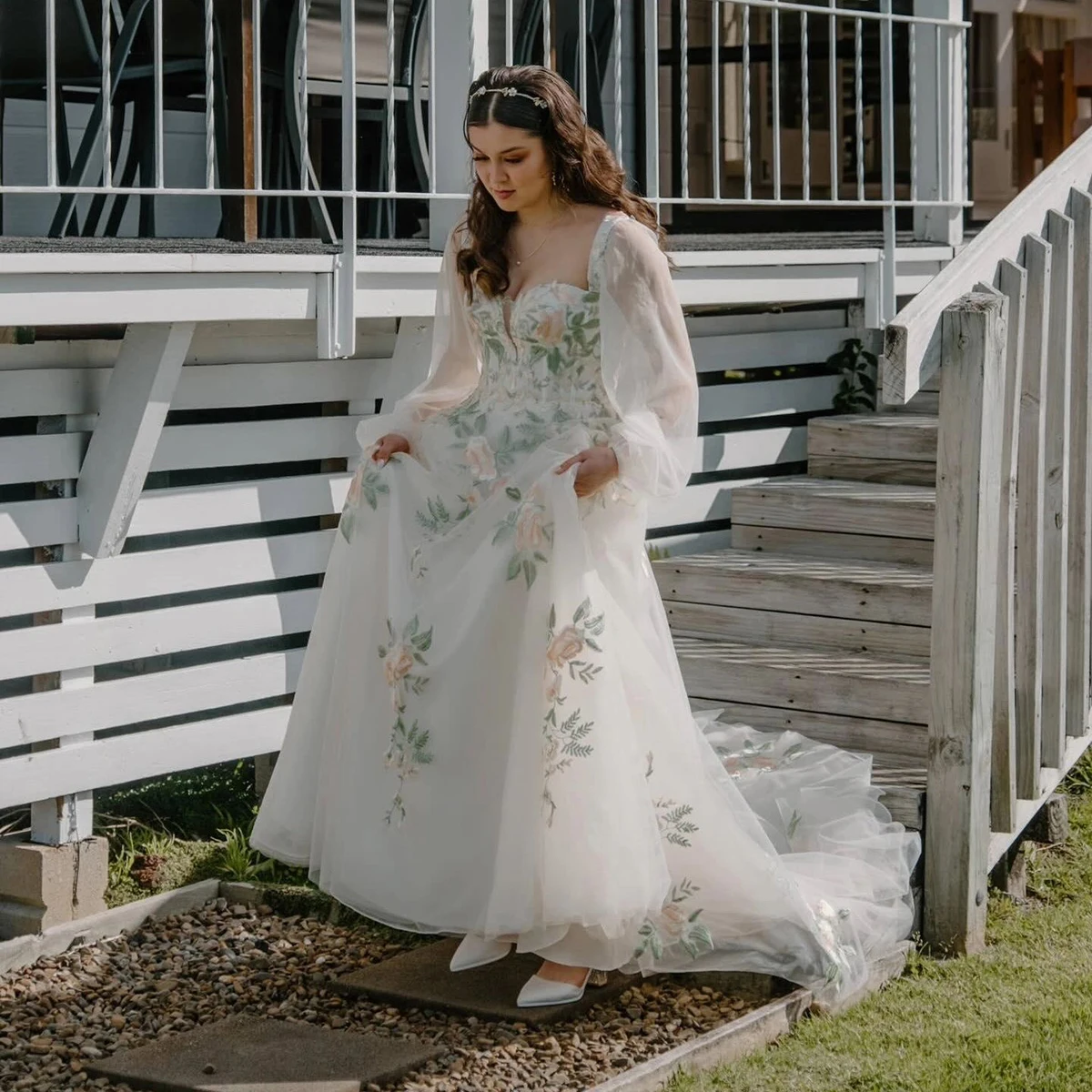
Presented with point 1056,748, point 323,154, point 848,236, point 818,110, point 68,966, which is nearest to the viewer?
point 68,966

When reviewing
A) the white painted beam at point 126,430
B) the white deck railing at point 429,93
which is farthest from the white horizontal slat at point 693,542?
the white painted beam at point 126,430

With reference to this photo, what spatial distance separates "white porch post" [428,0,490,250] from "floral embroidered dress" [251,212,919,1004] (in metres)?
1.03

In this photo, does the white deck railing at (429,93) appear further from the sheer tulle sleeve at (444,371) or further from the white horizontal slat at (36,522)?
the white horizontal slat at (36,522)

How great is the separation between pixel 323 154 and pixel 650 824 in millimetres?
4361

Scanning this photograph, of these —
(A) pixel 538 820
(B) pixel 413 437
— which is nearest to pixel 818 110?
(B) pixel 413 437

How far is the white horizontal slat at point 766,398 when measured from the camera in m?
6.07

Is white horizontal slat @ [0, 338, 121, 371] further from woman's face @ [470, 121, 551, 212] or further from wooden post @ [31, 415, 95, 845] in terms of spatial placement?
woman's face @ [470, 121, 551, 212]

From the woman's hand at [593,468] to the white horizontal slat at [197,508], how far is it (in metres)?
1.46

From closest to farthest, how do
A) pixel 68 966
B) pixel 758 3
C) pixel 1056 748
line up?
1. pixel 68 966
2. pixel 1056 748
3. pixel 758 3

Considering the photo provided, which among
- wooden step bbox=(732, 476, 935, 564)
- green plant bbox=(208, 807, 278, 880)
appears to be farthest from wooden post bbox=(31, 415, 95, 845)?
wooden step bbox=(732, 476, 935, 564)

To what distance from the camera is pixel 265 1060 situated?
135 inches

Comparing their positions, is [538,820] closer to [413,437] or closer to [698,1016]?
[698,1016]

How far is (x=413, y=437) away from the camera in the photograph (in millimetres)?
3809

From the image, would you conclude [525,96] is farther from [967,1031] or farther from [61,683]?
[967,1031]
